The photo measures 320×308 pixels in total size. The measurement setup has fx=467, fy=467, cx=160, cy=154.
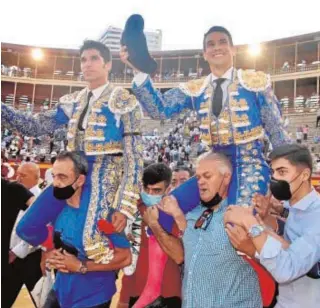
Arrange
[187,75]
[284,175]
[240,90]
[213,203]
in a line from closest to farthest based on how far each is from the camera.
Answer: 1. [284,175]
2. [213,203]
3. [240,90]
4. [187,75]

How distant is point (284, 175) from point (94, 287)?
3.11ft

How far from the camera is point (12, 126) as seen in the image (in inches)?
99.3

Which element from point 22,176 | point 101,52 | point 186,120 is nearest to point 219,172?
point 101,52

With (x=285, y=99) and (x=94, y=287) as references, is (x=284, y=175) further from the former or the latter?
(x=285, y=99)

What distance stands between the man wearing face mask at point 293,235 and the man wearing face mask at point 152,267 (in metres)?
0.80

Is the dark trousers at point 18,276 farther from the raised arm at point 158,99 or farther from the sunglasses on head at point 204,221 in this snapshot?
the sunglasses on head at point 204,221

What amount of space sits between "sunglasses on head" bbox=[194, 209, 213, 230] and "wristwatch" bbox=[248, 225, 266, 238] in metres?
0.39

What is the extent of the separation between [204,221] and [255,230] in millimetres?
424

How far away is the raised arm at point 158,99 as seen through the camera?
228cm

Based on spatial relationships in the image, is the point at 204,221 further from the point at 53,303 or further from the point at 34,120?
the point at 34,120

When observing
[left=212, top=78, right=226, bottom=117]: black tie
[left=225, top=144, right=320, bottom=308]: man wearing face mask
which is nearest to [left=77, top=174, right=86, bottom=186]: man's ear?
[left=212, top=78, right=226, bottom=117]: black tie

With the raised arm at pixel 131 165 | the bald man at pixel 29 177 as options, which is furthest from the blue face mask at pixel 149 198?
the bald man at pixel 29 177

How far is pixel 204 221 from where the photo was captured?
184 cm

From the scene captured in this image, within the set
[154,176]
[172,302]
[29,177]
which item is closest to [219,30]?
[154,176]
